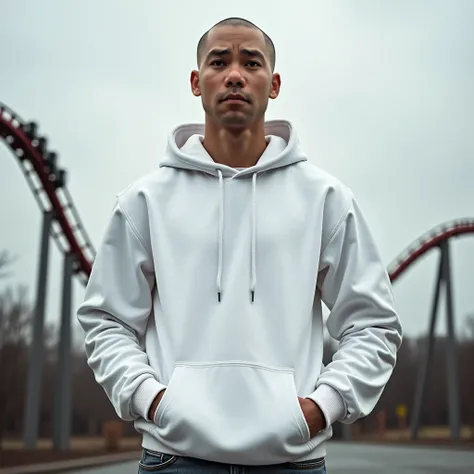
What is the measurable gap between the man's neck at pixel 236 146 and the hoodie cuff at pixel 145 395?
0.67 metres

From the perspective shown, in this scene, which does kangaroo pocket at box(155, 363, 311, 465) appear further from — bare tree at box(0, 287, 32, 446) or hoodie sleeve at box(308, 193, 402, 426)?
bare tree at box(0, 287, 32, 446)

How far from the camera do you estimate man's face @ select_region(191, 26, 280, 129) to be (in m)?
2.25

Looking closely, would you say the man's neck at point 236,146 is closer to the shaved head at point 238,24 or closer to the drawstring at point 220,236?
the drawstring at point 220,236

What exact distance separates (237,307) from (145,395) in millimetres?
323

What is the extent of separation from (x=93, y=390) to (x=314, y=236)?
52.7m

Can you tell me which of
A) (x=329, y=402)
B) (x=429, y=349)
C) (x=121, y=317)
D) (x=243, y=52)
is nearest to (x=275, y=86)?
(x=243, y=52)

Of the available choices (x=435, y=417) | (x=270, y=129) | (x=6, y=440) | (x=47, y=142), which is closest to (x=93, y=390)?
(x=6, y=440)

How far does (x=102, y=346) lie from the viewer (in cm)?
220

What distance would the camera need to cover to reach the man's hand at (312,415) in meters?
2.03

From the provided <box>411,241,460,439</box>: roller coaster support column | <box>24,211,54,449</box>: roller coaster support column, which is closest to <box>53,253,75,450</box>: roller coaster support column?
<box>24,211,54,449</box>: roller coaster support column

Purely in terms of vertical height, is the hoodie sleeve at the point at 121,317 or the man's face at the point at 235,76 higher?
the man's face at the point at 235,76

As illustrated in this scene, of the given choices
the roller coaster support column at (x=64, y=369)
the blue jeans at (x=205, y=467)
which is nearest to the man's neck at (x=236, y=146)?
the blue jeans at (x=205, y=467)

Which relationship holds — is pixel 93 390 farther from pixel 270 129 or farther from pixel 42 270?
pixel 270 129

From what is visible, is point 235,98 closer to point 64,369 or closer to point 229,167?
point 229,167
